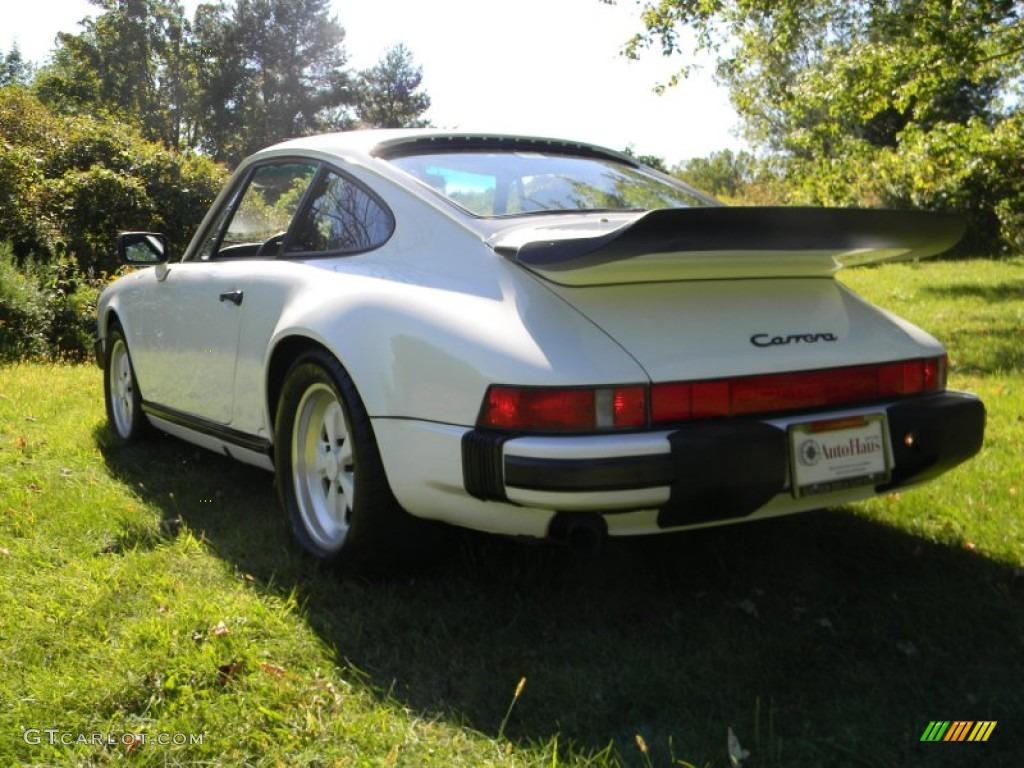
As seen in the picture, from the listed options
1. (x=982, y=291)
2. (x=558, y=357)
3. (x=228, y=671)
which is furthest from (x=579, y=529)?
(x=982, y=291)

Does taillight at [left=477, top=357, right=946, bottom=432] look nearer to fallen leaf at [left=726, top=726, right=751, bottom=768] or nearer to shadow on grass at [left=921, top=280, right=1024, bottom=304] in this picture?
fallen leaf at [left=726, top=726, right=751, bottom=768]

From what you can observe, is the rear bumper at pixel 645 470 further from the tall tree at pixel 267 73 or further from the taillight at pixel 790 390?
the tall tree at pixel 267 73

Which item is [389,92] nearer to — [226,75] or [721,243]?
[226,75]

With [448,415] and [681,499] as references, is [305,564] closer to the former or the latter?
[448,415]

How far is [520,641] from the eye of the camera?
2732 mm

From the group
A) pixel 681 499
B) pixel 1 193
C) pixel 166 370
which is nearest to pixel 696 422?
pixel 681 499

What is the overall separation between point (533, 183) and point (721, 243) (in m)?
0.97

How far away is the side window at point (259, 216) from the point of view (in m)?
3.89

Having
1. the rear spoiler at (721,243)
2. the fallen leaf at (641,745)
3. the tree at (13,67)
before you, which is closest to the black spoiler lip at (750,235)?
the rear spoiler at (721,243)

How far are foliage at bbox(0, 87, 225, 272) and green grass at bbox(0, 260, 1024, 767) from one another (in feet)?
26.8

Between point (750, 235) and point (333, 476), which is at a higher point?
point (750, 235)

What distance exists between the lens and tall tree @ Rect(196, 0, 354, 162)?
177 ft

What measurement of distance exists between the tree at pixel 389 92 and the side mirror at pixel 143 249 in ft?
176

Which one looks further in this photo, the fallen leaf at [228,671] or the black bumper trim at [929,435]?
the black bumper trim at [929,435]
